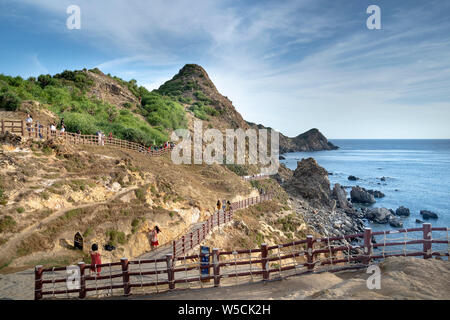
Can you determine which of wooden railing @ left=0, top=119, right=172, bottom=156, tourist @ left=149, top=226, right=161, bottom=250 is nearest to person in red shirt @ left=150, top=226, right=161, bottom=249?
tourist @ left=149, top=226, right=161, bottom=250

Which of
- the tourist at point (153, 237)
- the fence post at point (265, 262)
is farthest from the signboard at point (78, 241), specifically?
the fence post at point (265, 262)

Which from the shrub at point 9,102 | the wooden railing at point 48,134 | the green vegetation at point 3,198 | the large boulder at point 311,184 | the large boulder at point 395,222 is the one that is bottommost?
the large boulder at point 395,222

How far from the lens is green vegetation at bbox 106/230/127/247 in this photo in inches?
694

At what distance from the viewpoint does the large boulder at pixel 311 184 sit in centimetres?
5741

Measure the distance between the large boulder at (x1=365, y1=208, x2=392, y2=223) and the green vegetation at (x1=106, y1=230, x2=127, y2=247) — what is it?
45.7 meters

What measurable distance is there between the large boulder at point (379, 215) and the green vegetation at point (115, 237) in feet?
150

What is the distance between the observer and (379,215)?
50.8 metres

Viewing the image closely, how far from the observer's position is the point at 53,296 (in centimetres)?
1045

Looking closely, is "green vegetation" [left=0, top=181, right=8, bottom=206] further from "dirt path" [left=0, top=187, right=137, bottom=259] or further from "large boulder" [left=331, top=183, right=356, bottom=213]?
"large boulder" [left=331, top=183, right=356, bottom=213]

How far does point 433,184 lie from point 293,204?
51931 millimetres

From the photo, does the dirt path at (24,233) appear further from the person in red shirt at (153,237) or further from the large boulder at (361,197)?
the large boulder at (361,197)

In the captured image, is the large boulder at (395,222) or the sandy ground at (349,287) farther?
the large boulder at (395,222)
